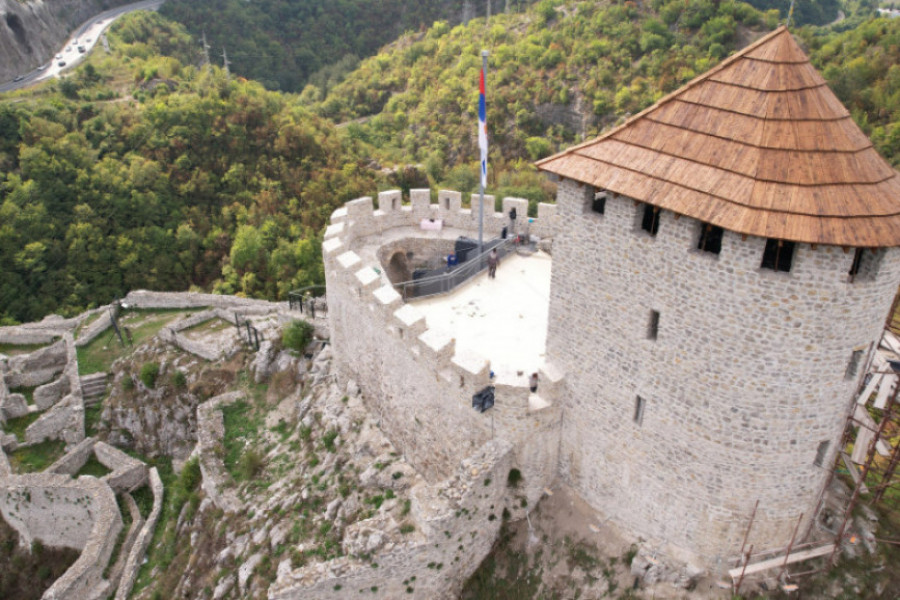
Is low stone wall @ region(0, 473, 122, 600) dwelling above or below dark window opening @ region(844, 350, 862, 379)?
below

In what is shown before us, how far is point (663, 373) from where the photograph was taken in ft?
42.2

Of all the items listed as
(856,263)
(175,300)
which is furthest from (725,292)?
(175,300)

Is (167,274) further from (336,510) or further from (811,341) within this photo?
(811,341)

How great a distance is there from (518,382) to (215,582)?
1098 cm

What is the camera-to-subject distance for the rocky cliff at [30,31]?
64.2m

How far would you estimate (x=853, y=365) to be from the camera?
1164 centimetres

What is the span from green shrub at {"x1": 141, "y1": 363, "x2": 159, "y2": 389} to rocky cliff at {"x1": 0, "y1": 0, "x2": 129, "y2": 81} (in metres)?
50.4

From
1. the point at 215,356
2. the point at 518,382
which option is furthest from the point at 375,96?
the point at 518,382

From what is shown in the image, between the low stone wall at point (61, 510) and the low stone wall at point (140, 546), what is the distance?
1.25 meters

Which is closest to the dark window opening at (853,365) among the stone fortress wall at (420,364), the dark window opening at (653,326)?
the dark window opening at (653,326)

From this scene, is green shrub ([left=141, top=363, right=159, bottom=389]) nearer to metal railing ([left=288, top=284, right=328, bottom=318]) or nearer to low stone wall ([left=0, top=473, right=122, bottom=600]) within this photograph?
low stone wall ([left=0, top=473, right=122, bottom=600])

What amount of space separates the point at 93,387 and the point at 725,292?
31.4 m

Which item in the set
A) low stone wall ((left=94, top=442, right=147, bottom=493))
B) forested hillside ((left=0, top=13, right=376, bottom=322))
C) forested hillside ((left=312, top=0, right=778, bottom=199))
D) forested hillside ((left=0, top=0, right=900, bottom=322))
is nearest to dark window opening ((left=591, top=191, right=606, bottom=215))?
low stone wall ((left=94, top=442, right=147, bottom=493))

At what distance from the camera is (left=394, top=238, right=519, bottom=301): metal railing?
1996cm
